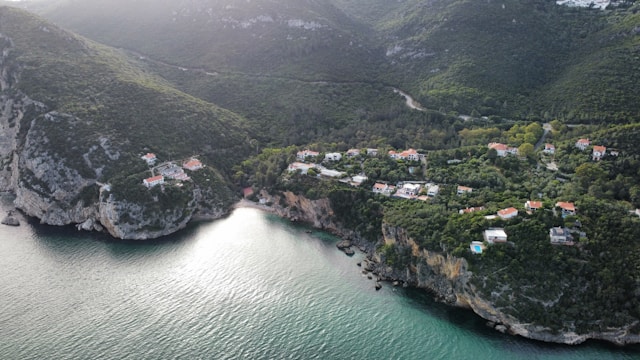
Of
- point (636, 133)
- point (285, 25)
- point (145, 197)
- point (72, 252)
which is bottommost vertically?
point (72, 252)

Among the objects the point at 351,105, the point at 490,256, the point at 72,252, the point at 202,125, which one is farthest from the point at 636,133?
the point at 72,252

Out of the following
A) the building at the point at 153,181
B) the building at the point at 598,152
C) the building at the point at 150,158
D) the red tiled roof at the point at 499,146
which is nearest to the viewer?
the building at the point at 598,152

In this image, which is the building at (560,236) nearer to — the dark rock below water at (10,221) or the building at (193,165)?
the building at (193,165)

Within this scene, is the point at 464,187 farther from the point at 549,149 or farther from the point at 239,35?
the point at 239,35

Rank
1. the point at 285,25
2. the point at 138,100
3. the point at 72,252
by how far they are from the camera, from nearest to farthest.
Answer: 1. the point at 72,252
2. the point at 138,100
3. the point at 285,25

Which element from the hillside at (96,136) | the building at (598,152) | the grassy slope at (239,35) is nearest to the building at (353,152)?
the hillside at (96,136)

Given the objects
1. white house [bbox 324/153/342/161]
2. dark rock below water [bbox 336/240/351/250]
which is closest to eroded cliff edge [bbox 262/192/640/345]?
dark rock below water [bbox 336/240/351/250]

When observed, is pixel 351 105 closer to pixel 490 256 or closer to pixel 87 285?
pixel 490 256
